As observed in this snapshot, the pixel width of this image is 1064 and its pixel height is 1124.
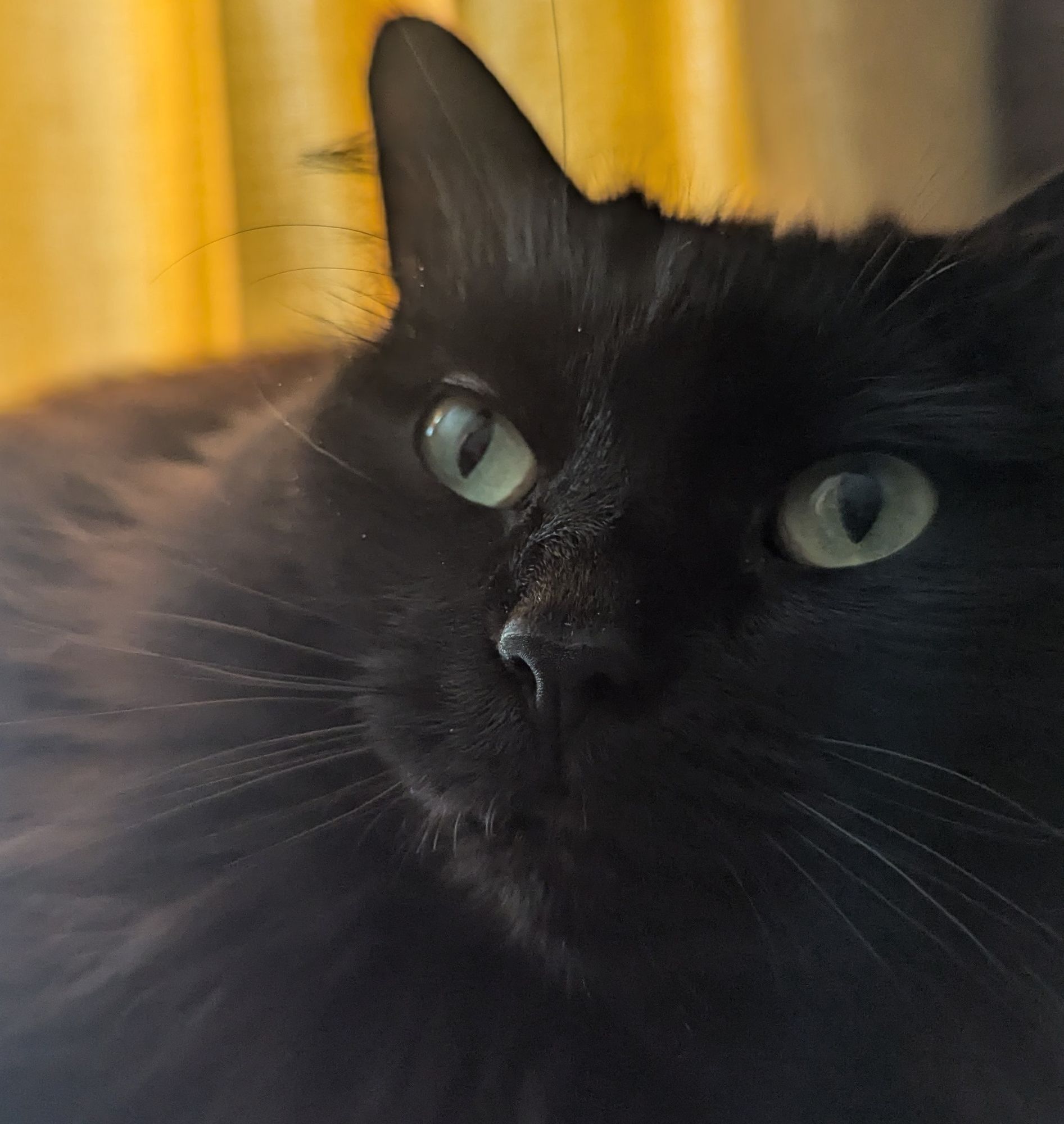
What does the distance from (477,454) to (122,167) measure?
0.28m

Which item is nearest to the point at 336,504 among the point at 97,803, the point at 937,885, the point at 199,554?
the point at 199,554

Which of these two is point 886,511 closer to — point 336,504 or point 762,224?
point 762,224

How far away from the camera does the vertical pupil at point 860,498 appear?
1.56 feet

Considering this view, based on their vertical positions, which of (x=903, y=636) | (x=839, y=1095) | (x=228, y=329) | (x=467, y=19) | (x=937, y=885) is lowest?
(x=839, y=1095)

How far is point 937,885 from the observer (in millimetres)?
472

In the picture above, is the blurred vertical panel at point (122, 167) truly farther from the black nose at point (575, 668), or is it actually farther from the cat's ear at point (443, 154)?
the black nose at point (575, 668)

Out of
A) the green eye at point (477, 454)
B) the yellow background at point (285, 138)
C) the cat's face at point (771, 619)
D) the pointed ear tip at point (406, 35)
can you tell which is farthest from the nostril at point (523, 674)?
the pointed ear tip at point (406, 35)

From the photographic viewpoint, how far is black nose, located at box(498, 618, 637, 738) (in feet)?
1.45

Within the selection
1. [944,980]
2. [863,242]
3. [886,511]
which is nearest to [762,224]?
[863,242]

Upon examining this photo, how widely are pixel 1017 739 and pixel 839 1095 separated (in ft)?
0.64

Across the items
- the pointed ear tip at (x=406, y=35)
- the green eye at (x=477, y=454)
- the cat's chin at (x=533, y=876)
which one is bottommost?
the cat's chin at (x=533, y=876)

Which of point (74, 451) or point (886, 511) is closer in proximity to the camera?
point (886, 511)

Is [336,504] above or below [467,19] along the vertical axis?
A: below

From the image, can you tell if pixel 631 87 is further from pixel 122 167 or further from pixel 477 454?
pixel 122 167
